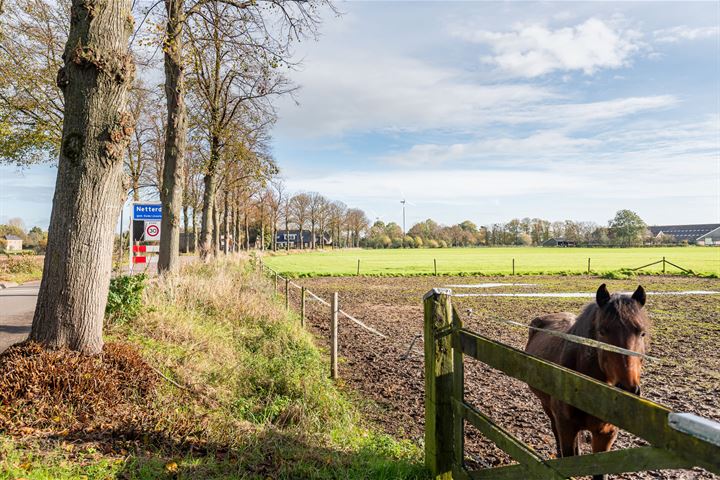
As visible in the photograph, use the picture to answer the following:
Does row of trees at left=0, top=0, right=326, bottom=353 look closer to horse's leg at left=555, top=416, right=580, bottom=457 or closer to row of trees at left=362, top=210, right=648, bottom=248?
horse's leg at left=555, top=416, right=580, bottom=457

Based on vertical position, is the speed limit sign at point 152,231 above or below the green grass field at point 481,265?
above

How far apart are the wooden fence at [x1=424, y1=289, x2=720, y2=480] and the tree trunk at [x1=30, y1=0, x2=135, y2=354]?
390 centimetres

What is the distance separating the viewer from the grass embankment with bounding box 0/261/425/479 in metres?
3.59

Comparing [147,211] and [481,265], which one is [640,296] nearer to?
[147,211]

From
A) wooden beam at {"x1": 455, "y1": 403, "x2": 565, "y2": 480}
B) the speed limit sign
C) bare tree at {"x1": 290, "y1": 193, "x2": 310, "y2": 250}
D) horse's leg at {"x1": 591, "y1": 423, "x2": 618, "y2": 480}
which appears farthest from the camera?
bare tree at {"x1": 290, "y1": 193, "x2": 310, "y2": 250}

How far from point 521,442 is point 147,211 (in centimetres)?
1433

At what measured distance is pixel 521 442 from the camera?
8.36ft

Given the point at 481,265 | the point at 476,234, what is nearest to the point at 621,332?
the point at 481,265

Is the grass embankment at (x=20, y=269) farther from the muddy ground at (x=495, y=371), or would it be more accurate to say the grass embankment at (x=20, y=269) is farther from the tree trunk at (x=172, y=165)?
the muddy ground at (x=495, y=371)

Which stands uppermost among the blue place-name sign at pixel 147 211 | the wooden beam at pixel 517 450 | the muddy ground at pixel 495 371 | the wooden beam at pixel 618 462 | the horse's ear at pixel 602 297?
the blue place-name sign at pixel 147 211

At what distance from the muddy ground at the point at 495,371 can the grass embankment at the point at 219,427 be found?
717 millimetres

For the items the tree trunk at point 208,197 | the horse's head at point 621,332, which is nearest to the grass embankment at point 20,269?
the tree trunk at point 208,197

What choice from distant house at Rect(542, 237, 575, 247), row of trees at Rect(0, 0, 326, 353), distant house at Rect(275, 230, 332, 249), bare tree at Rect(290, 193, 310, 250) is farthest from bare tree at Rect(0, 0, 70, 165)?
distant house at Rect(542, 237, 575, 247)

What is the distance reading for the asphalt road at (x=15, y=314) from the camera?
7993 millimetres
